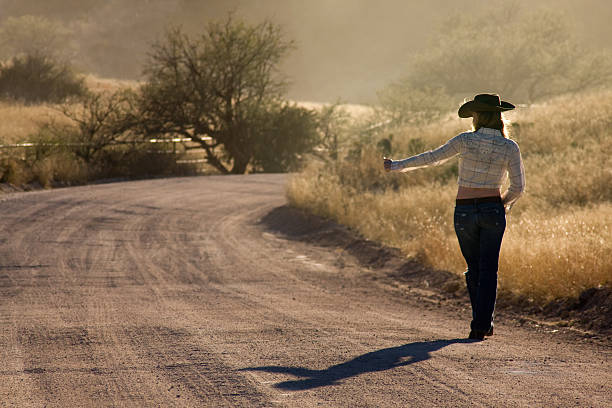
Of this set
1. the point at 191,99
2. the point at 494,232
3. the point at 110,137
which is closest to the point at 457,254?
the point at 494,232

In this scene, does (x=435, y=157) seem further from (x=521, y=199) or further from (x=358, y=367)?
(x=521, y=199)

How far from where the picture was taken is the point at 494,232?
6.54 m

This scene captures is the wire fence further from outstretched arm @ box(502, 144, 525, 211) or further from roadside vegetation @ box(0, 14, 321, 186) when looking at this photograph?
outstretched arm @ box(502, 144, 525, 211)

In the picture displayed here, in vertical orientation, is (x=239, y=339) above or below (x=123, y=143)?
below

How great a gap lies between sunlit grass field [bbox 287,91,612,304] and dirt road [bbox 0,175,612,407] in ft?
4.14

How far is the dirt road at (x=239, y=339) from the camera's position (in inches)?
200

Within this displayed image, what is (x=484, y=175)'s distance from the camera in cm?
652

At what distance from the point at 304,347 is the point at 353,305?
271 cm

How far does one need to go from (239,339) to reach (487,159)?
2.73 metres

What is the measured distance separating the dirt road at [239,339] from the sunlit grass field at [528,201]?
1261 mm

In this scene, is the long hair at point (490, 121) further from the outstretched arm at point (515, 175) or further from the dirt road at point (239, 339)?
the dirt road at point (239, 339)

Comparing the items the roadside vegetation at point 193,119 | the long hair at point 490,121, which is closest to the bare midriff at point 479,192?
the long hair at point 490,121

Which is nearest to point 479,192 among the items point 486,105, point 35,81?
point 486,105

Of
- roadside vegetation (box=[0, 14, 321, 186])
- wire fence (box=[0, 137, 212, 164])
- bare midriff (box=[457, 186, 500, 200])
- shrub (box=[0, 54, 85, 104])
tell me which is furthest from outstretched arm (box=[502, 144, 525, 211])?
shrub (box=[0, 54, 85, 104])
